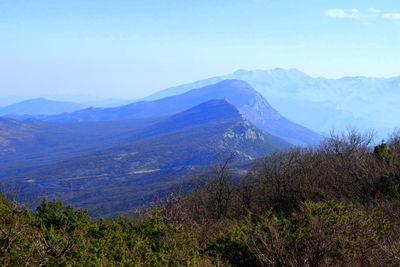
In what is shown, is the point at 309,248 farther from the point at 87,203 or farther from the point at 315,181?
the point at 87,203

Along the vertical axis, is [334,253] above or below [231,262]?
above

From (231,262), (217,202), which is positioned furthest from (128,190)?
(231,262)

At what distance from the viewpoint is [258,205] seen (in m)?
44.0

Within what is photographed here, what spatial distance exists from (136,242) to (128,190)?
165 meters

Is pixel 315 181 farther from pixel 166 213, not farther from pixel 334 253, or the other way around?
pixel 334 253

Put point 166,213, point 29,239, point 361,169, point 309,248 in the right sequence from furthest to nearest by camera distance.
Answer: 1. point 361,169
2. point 166,213
3. point 29,239
4. point 309,248

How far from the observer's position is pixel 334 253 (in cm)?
1288

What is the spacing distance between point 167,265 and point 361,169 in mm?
25326

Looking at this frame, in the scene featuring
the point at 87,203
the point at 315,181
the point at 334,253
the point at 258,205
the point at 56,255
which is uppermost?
the point at 56,255

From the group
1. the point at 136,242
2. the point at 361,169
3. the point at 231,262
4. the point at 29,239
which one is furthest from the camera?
the point at 361,169

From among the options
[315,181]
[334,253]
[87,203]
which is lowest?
[87,203]

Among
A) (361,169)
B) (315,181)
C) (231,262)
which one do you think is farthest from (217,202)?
(231,262)

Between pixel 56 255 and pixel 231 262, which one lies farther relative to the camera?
pixel 231 262

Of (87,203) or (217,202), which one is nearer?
(217,202)
